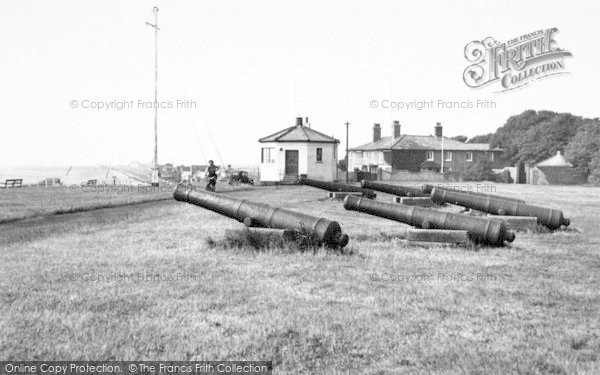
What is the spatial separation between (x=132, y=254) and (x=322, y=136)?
36.4 meters

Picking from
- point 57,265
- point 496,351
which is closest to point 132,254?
point 57,265

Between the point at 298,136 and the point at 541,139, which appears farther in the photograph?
the point at 541,139

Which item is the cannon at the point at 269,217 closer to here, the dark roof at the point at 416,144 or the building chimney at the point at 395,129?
the dark roof at the point at 416,144

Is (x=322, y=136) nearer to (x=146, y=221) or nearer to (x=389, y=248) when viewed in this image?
(x=146, y=221)

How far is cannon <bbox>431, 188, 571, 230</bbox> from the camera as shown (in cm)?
1492

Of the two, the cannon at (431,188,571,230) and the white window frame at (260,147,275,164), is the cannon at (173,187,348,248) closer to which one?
the cannon at (431,188,571,230)

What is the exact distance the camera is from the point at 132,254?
418 inches

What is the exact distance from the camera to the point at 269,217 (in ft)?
36.0

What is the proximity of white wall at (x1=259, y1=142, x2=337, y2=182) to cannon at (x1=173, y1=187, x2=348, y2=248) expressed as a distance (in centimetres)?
3235

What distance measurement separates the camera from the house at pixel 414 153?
69.7 metres

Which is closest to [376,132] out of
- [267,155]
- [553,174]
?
[553,174]

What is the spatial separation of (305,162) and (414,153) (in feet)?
93.2

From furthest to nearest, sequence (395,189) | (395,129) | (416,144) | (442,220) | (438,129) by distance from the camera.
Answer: (438,129) < (395,129) < (416,144) < (395,189) < (442,220)

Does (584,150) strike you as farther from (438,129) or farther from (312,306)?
(312,306)
